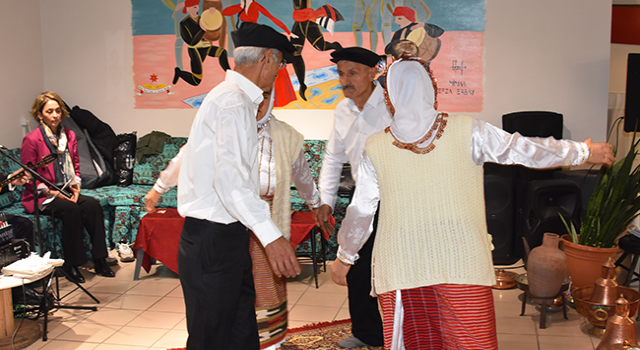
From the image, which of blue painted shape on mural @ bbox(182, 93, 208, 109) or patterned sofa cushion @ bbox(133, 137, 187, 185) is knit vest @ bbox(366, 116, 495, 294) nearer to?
patterned sofa cushion @ bbox(133, 137, 187, 185)

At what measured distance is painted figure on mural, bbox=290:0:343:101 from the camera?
18.4 feet

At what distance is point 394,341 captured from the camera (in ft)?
6.40

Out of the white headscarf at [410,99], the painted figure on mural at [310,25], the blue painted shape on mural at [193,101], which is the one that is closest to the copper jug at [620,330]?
the white headscarf at [410,99]

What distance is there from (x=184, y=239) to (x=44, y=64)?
544 cm

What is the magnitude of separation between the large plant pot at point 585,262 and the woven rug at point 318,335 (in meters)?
→ 1.71

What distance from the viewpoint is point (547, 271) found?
11.5ft

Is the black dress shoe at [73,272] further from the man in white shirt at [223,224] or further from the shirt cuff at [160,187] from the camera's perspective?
the man in white shirt at [223,224]

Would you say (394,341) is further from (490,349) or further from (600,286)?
(600,286)

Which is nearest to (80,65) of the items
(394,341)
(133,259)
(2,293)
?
(133,259)

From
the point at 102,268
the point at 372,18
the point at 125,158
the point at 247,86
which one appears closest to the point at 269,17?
the point at 372,18

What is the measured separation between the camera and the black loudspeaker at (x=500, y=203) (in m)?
4.72

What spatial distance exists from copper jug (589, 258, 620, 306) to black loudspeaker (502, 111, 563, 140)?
2.06m

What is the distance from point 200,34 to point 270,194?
3.87m

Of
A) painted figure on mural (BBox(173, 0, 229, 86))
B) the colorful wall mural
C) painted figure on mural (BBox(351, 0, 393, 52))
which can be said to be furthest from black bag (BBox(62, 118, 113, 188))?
painted figure on mural (BBox(351, 0, 393, 52))
